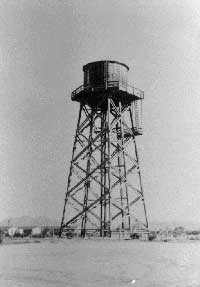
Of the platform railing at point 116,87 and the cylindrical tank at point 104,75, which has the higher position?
the cylindrical tank at point 104,75

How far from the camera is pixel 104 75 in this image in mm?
32562

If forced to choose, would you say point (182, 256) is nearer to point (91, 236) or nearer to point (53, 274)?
point (53, 274)

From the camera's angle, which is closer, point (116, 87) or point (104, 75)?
point (116, 87)

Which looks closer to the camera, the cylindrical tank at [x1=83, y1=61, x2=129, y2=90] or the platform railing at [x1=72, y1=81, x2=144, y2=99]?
the platform railing at [x1=72, y1=81, x2=144, y2=99]

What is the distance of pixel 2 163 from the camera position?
18594 mm

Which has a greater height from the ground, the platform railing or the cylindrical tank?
the cylindrical tank

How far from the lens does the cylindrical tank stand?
32375 millimetres

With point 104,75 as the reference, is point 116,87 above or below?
below

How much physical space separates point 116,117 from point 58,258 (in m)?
17.0

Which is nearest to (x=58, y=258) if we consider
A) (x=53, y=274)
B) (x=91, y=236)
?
(x=53, y=274)

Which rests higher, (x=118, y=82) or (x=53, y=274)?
(x=118, y=82)

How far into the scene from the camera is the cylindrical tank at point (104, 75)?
106ft

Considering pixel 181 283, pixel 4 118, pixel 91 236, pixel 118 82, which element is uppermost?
pixel 118 82

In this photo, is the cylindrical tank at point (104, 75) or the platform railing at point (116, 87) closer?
the platform railing at point (116, 87)
